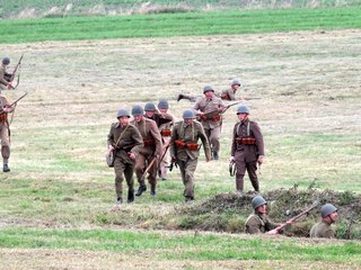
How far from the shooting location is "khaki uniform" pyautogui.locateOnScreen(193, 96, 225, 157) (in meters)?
33.4

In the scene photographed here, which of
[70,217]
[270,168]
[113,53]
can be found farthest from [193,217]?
[113,53]

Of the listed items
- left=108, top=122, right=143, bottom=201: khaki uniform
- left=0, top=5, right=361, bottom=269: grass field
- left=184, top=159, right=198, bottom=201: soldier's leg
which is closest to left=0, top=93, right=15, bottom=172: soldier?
left=0, top=5, right=361, bottom=269: grass field

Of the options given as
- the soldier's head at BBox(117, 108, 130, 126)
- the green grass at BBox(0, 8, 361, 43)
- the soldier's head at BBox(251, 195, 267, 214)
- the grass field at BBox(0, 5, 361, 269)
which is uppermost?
the soldier's head at BBox(117, 108, 130, 126)

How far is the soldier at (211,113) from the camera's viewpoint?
33.3m

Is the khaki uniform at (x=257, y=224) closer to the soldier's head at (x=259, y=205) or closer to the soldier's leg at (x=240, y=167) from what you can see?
the soldier's head at (x=259, y=205)

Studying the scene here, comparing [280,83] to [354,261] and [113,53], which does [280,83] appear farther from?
[354,261]

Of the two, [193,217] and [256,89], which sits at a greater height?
[193,217]

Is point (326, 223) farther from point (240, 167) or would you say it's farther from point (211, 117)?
point (211, 117)

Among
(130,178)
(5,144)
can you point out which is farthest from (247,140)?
(5,144)

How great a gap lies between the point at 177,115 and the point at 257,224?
18540 millimetres

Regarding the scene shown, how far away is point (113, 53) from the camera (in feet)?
182

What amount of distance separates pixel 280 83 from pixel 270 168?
16.2m

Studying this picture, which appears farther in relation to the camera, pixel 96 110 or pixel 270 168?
pixel 96 110

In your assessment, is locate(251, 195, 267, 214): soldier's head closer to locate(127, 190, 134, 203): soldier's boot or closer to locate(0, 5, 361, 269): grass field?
locate(0, 5, 361, 269): grass field
